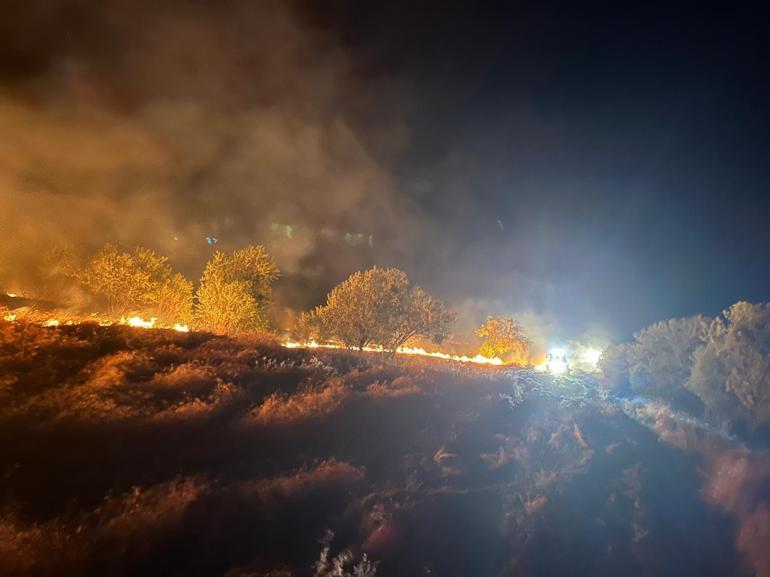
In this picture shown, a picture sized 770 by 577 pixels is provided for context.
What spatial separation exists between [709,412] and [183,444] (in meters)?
64.7

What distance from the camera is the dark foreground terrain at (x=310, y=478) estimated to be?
10320mm

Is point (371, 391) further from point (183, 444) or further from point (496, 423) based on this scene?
point (183, 444)

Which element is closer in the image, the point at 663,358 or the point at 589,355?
the point at 663,358

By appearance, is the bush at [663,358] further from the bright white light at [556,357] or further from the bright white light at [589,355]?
the bright white light at [589,355]

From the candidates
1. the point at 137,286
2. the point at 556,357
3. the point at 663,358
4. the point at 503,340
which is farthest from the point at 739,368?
the point at 137,286

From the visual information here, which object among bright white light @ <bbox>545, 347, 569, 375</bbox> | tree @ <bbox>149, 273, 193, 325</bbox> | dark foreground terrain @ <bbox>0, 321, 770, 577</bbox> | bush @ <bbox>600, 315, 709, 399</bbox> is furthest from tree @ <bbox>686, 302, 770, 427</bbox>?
tree @ <bbox>149, 273, 193, 325</bbox>

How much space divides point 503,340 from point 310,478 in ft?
268

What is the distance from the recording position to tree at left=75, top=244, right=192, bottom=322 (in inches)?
2238

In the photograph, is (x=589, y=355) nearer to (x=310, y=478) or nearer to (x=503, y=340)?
(x=503, y=340)

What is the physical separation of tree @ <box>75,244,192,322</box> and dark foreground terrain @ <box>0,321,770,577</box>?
38.1 meters

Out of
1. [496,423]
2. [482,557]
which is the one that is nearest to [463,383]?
[496,423]

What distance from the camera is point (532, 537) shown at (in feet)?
46.5

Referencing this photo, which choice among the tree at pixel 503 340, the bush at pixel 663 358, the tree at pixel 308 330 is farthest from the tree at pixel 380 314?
the tree at pixel 503 340

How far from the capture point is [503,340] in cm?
9025
